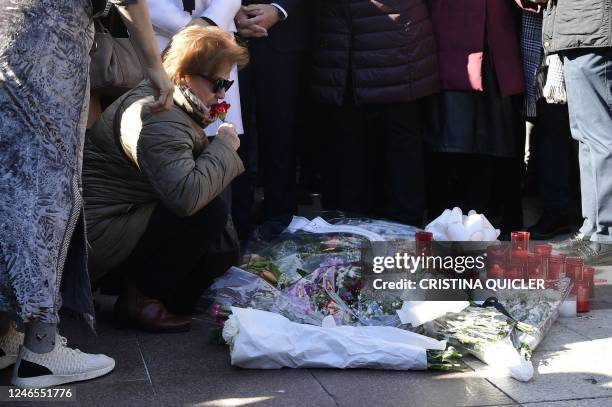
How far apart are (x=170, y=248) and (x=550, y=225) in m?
2.55

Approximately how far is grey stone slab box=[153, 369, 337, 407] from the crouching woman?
1.73ft

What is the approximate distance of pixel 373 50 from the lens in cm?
518

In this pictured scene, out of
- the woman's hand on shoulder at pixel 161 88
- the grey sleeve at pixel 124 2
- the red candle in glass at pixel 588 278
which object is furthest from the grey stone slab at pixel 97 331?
the red candle in glass at pixel 588 278

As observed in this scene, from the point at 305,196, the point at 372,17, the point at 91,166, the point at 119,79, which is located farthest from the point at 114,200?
the point at 305,196

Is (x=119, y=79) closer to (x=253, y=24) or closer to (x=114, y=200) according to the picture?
(x=114, y=200)

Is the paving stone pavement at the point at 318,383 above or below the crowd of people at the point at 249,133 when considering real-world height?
below

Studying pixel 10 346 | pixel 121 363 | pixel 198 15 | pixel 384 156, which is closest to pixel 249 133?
pixel 384 156

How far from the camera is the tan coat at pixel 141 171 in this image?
3639 millimetres

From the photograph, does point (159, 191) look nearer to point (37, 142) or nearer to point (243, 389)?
point (37, 142)

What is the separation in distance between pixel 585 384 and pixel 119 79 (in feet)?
7.40

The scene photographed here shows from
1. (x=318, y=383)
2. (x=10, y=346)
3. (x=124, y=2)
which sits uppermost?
(x=124, y=2)

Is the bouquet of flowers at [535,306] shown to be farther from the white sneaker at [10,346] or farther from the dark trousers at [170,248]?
the white sneaker at [10,346]

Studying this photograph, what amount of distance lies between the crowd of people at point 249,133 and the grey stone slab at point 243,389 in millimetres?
293

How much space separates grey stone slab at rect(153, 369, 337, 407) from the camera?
3.19 meters
